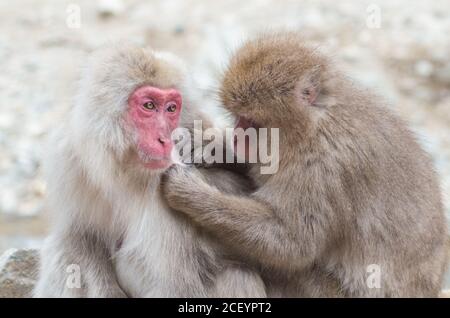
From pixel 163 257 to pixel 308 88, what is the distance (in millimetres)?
1601

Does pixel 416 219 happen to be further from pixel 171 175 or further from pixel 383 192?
pixel 171 175

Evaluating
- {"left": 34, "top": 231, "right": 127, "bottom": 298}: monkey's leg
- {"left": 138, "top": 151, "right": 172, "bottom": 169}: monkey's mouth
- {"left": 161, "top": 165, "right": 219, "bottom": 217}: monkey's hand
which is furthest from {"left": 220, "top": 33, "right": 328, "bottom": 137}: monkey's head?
{"left": 34, "top": 231, "right": 127, "bottom": 298}: monkey's leg

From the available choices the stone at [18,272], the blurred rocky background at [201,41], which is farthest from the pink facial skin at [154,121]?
the blurred rocky background at [201,41]

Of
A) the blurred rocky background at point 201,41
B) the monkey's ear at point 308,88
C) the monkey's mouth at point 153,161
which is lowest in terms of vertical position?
the monkey's mouth at point 153,161

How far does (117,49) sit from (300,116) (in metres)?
1.40

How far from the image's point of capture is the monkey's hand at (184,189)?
6234 millimetres

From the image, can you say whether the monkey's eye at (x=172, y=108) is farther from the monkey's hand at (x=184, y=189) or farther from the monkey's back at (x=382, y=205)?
the monkey's back at (x=382, y=205)

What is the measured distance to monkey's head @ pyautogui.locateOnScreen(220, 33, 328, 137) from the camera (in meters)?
6.54

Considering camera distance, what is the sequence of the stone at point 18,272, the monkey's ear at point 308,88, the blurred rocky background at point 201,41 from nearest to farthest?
the monkey's ear at point 308,88 < the stone at point 18,272 < the blurred rocky background at point 201,41

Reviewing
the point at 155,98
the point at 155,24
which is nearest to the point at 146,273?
the point at 155,98

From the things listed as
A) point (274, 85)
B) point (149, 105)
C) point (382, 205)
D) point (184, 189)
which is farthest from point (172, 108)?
point (382, 205)

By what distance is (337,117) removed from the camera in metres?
6.57

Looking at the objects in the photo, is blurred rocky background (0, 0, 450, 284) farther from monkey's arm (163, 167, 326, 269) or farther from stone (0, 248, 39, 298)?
monkey's arm (163, 167, 326, 269)

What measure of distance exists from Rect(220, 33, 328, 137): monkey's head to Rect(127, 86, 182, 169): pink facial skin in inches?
19.5
